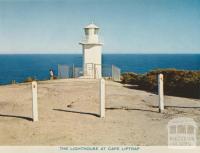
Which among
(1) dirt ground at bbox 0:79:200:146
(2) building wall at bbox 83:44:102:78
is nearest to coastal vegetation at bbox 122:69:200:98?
(1) dirt ground at bbox 0:79:200:146

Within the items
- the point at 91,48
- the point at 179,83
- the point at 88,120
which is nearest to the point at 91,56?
the point at 91,48

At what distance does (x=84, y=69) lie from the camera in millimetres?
19312

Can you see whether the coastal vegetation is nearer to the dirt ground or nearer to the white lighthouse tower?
the dirt ground

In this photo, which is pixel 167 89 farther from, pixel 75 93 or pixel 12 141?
pixel 12 141

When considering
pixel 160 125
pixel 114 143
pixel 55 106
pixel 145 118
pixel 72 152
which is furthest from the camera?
pixel 55 106

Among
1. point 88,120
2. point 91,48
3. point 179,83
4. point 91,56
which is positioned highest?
point 91,48

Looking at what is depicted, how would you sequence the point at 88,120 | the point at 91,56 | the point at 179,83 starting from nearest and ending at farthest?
the point at 88,120, the point at 179,83, the point at 91,56

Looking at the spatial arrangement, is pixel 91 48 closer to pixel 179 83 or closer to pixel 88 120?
pixel 179 83

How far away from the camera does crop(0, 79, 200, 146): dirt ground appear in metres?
6.20

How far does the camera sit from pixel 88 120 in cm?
746

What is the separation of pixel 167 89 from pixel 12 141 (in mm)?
6944

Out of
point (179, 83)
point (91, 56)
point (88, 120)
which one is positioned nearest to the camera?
point (88, 120)

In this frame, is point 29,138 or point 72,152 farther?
point 29,138

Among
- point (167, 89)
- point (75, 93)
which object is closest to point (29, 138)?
point (75, 93)
